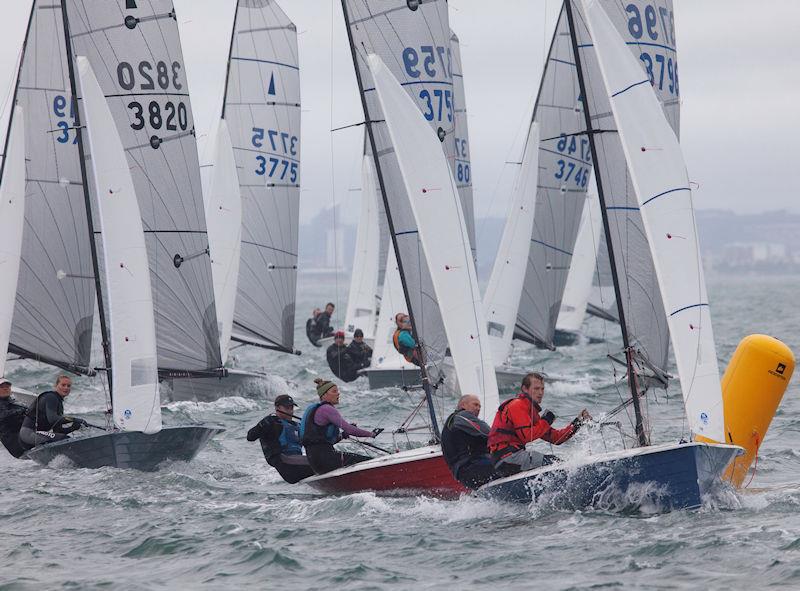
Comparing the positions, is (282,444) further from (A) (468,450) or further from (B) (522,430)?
(B) (522,430)

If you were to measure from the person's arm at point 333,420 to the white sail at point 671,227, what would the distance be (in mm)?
2733

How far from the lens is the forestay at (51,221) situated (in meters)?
16.4

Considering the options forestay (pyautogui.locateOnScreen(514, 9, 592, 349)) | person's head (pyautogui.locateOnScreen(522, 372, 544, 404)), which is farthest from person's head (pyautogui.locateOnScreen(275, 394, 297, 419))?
forestay (pyautogui.locateOnScreen(514, 9, 592, 349))

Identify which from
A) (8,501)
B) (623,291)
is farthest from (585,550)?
(8,501)

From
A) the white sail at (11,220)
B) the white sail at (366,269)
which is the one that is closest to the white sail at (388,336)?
the white sail at (366,269)

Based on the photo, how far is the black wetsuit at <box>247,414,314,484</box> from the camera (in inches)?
481

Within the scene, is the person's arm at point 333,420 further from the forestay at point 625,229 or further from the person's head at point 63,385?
the person's head at point 63,385

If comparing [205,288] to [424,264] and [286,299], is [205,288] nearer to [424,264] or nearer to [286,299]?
[424,264]

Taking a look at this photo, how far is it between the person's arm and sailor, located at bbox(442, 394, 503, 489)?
0.96m

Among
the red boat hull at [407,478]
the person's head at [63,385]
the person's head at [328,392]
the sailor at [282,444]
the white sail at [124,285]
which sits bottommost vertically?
the red boat hull at [407,478]

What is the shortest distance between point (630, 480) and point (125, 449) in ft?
16.3

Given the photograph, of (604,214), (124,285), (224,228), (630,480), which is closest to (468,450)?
(630,480)

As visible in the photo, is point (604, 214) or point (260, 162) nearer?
point (604, 214)

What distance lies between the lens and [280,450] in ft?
40.5
